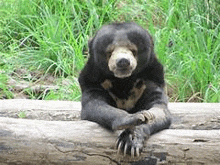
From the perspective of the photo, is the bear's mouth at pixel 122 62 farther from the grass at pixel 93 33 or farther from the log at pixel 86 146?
the grass at pixel 93 33

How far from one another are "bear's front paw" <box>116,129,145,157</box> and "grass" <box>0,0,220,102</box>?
2.62 m

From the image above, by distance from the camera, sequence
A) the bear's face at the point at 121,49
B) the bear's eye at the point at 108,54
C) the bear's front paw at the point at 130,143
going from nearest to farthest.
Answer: the bear's front paw at the point at 130,143 < the bear's face at the point at 121,49 < the bear's eye at the point at 108,54

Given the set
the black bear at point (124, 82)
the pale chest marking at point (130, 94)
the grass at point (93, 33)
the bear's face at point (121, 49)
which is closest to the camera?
the black bear at point (124, 82)

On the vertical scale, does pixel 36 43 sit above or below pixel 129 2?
below

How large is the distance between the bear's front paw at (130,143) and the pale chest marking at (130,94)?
0.73 metres

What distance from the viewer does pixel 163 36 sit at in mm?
6523

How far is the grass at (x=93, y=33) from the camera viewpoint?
6.11 meters

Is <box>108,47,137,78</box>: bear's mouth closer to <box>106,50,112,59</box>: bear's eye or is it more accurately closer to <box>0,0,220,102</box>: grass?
<box>106,50,112,59</box>: bear's eye

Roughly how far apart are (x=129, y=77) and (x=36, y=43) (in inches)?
136

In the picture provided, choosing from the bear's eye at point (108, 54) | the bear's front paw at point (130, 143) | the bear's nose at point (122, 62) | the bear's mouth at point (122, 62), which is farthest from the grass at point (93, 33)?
the bear's front paw at point (130, 143)

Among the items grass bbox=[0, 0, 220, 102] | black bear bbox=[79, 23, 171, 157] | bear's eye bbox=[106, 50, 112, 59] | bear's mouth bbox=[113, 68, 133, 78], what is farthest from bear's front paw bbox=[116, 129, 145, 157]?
grass bbox=[0, 0, 220, 102]

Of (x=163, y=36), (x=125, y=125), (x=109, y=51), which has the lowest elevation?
(x=163, y=36)

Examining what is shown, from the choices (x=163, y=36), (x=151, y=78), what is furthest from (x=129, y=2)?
(x=151, y=78)

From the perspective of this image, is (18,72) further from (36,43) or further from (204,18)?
(204,18)
